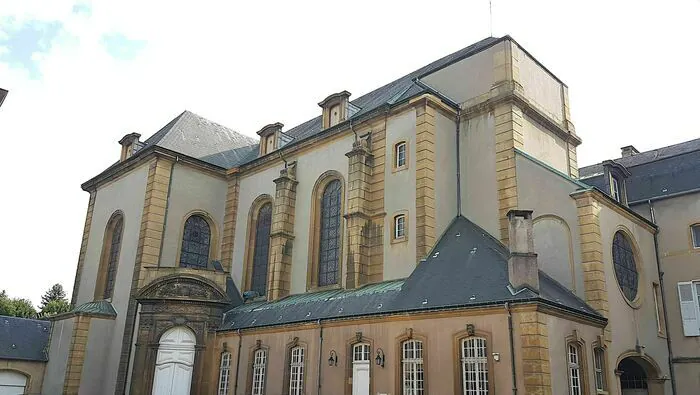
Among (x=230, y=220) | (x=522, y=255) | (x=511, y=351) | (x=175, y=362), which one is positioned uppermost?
(x=230, y=220)

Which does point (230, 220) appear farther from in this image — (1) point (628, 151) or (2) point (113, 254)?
(1) point (628, 151)

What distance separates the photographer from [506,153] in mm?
18406

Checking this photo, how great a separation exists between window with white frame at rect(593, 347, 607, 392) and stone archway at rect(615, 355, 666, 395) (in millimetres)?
2133

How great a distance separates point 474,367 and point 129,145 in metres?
20.2

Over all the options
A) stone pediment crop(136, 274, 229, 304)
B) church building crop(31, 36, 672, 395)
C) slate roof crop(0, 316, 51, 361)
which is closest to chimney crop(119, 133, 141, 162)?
church building crop(31, 36, 672, 395)

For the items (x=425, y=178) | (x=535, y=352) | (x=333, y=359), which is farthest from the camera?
(x=425, y=178)

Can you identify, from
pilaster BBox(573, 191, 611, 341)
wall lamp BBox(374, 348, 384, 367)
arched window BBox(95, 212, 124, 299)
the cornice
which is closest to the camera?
wall lamp BBox(374, 348, 384, 367)

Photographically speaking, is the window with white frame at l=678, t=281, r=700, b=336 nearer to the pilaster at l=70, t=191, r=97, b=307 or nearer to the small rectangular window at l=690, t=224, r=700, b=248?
the small rectangular window at l=690, t=224, r=700, b=248

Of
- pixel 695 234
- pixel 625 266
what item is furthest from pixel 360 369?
pixel 695 234

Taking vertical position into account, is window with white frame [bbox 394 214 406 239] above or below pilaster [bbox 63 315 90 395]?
above

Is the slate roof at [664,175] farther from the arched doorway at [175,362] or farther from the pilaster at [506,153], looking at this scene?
the arched doorway at [175,362]

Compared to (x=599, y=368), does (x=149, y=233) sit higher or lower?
higher

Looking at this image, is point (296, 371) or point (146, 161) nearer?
point (296, 371)

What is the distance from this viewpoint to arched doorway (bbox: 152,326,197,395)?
20.6 m
